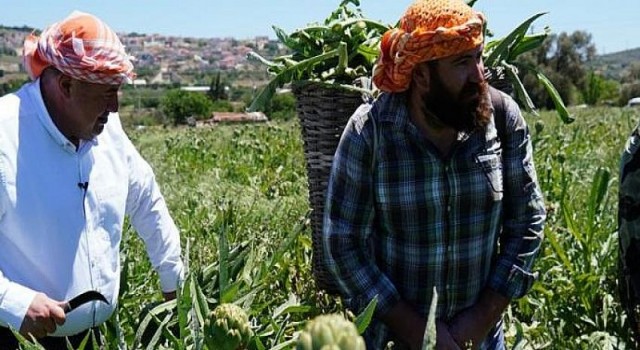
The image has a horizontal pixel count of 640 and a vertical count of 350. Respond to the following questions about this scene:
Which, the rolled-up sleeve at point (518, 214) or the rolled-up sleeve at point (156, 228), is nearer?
the rolled-up sleeve at point (518, 214)

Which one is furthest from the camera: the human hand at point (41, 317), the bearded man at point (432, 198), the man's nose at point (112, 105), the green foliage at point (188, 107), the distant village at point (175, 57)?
the distant village at point (175, 57)

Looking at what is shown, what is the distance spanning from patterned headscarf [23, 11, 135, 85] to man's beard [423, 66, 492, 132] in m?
0.79

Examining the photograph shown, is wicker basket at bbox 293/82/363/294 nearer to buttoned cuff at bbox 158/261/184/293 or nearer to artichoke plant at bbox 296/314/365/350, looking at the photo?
buttoned cuff at bbox 158/261/184/293

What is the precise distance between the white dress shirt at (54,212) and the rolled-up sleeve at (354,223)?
0.60 metres

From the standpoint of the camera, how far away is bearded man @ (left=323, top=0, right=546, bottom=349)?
7.63 ft

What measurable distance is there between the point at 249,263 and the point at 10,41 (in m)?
102

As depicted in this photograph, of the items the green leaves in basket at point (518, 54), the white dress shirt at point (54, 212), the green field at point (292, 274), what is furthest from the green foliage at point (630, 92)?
the white dress shirt at point (54, 212)

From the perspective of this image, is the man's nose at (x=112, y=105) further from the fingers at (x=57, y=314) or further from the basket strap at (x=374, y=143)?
the basket strap at (x=374, y=143)

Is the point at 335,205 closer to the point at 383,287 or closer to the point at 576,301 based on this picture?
the point at 383,287

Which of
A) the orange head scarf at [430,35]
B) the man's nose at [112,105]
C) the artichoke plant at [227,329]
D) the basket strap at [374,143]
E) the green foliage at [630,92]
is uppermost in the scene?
the orange head scarf at [430,35]

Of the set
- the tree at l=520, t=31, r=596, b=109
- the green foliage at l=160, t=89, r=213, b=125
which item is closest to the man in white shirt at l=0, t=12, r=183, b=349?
the green foliage at l=160, t=89, r=213, b=125

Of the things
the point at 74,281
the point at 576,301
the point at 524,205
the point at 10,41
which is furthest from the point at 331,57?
the point at 10,41

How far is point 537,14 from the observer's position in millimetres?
2664

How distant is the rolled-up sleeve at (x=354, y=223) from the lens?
242 cm
